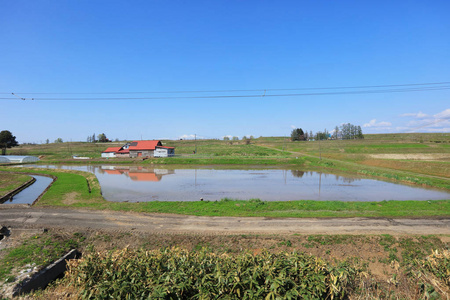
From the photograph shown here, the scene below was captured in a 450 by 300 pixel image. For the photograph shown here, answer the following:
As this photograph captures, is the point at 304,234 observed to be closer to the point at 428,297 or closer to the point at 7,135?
the point at 428,297

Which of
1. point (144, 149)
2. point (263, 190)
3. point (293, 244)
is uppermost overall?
point (144, 149)

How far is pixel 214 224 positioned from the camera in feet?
51.6

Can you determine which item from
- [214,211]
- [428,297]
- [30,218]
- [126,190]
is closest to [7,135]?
[126,190]

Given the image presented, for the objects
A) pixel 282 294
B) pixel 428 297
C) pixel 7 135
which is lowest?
pixel 428 297

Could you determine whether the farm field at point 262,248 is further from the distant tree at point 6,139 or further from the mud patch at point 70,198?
the distant tree at point 6,139

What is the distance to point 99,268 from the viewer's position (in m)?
6.09

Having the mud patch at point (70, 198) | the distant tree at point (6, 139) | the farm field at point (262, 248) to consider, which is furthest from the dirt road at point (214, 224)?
the distant tree at point (6, 139)

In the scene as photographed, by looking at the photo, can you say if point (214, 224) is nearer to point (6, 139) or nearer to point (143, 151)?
Answer: point (143, 151)

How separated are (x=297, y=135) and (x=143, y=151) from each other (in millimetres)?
118263

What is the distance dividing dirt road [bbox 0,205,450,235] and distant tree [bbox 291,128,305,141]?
14543cm

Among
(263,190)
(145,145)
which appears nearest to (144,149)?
(145,145)

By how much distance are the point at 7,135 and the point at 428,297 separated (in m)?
132

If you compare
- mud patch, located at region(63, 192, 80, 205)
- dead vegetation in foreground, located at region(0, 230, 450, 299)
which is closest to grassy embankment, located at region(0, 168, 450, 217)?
mud patch, located at region(63, 192, 80, 205)

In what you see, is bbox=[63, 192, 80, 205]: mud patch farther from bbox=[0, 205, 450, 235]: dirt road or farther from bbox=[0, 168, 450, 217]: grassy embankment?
→ bbox=[0, 205, 450, 235]: dirt road
